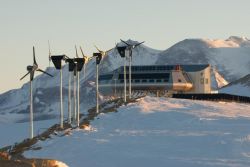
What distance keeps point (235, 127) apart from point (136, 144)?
16.9 metres

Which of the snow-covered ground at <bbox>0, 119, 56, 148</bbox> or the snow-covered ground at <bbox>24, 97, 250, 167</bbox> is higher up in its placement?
the snow-covered ground at <bbox>24, 97, 250, 167</bbox>

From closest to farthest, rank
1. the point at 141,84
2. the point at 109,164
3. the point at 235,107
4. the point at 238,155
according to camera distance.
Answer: the point at 109,164 → the point at 238,155 → the point at 235,107 → the point at 141,84

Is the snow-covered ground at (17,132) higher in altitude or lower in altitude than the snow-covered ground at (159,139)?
lower

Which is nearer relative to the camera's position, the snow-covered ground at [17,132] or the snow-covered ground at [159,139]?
the snow-covered ground at [159,139]

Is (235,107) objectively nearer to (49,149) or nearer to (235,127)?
(235,127)

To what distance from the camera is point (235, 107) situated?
4717 inches

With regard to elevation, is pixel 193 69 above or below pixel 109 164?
above

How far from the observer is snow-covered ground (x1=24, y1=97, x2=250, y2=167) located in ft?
232

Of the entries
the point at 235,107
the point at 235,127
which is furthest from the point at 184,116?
the point at 235,107

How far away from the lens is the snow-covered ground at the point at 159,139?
70.8 m

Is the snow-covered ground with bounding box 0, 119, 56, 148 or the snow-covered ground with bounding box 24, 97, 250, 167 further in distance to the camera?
the snow-covered ground with bounding box 0, 119, 56, 148

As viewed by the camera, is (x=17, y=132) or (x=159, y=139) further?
(x=17, y=132)

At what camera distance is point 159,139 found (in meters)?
84.4

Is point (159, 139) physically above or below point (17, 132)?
above
